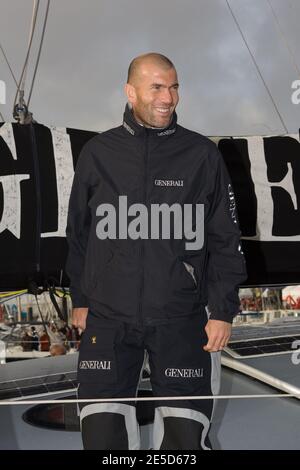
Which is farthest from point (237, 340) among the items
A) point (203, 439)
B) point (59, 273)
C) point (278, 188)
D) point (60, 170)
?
point (203, 439)

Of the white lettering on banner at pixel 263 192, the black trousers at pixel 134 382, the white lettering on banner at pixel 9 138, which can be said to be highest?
the white lettering on banner at pixel 9 138

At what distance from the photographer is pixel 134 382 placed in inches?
63.9

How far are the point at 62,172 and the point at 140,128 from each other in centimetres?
105

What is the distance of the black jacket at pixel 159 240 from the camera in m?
1.57

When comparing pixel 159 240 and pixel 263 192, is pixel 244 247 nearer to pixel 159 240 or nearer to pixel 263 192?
pixel 263 192

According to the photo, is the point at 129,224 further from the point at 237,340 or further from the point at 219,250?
the point at 237,340

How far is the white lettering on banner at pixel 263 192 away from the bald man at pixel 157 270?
4.22 ft

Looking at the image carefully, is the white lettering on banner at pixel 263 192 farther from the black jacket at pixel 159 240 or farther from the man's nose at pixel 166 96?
the man's nose at pixel 166 96

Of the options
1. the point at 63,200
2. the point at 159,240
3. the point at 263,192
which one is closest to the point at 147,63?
the point at 159,240

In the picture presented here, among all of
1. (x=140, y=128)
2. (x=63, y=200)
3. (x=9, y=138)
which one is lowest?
(x=63, y=200)

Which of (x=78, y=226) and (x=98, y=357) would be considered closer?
(x=98, y=357)

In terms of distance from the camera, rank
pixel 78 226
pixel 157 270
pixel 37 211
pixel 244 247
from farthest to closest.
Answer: pixel 244 247, pixel 37 211, pixel 78 226, pixel 157 270

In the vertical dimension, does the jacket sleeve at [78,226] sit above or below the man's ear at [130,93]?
below

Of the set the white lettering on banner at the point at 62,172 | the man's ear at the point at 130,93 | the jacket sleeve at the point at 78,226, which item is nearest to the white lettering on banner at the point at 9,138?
the white lettering on banner at the point at 62,172
